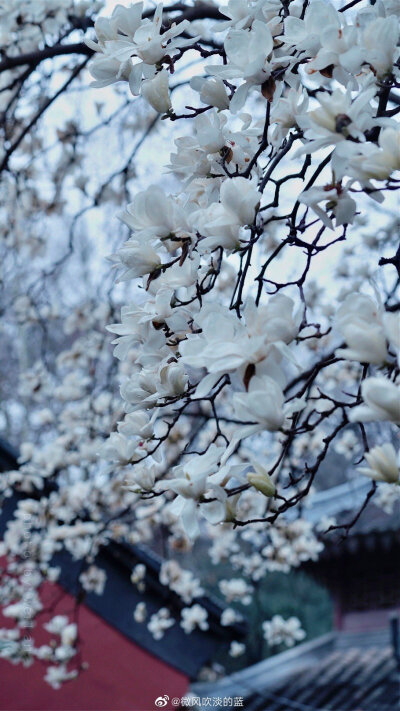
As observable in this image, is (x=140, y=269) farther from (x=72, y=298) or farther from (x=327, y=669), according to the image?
(x=72, y=298)

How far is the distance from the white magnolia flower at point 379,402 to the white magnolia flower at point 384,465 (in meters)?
0.05

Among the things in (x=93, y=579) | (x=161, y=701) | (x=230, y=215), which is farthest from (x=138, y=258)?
(x=161, y=701)

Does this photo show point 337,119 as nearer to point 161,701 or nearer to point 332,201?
point 332,201

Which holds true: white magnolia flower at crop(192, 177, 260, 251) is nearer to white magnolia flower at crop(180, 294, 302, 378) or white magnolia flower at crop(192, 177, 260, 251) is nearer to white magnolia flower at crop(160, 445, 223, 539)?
white magnolia flower at crop(180, 294, 302, 378)

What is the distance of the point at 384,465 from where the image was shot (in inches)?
24.2

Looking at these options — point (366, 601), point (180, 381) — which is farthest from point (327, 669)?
point (180, 381)

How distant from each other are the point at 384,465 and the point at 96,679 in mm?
2846

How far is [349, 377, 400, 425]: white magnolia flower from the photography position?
556mm

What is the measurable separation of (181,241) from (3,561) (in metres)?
2.61

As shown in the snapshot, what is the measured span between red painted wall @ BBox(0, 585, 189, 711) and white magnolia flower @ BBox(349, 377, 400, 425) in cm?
269

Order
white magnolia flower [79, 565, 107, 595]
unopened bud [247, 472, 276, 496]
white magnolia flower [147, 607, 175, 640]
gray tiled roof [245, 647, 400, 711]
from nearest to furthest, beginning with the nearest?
unopened bud [247, 472, 276, 496], white magnolia flower [79, 565, 107, 595], white magnolia flower [147, 607, 175, 640], gray tiled roof [245, 647, 400, 711]

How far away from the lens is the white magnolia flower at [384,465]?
0.61 m

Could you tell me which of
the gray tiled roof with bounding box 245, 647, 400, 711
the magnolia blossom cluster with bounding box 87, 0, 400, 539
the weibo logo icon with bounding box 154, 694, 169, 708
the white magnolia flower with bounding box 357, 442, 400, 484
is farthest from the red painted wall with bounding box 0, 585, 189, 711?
the white magnolia flower with bounding box 357, 442, 400, 484

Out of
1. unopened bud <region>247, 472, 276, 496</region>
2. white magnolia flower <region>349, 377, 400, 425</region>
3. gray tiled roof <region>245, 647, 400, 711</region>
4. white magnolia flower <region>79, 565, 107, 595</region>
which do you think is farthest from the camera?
gray tiled roof <region>245, 647, 400, 711</region>
